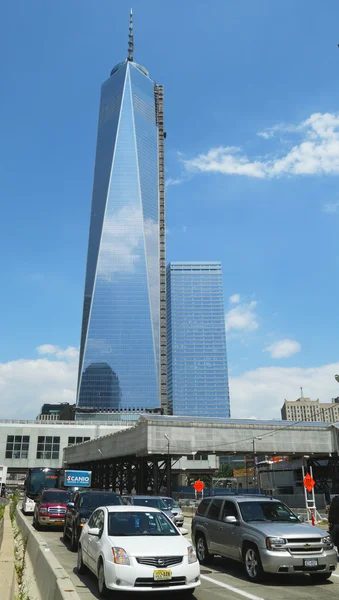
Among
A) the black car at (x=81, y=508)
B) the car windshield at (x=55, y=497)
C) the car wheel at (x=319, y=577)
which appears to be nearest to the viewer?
the car wheel at (x=319, y=577)

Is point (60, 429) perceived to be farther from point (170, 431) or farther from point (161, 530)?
point (161, 530)

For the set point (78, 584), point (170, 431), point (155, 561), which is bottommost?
point (78, 584)

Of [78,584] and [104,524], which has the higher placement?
[104,524]

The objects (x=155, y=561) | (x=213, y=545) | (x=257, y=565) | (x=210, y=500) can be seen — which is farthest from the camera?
(x=210, y=500)

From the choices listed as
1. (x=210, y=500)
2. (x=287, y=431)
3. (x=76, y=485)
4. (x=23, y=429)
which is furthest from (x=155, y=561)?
(x=23, y=429)

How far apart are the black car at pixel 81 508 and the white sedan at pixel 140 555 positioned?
6.15 m

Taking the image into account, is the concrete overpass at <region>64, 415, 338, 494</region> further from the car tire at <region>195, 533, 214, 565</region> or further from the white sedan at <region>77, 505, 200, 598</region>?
the white sedan at <region>77, 505, 200, 598</region>

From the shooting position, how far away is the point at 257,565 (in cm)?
1111

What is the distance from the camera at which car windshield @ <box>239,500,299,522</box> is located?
12451mm

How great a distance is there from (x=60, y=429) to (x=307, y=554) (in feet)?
339

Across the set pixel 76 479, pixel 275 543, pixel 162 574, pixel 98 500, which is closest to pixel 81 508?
pixel 98 500

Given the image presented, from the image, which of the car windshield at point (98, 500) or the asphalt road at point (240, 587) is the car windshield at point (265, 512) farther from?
the car windshield at point (98, 500)

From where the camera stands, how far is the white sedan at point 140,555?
860 centimetres

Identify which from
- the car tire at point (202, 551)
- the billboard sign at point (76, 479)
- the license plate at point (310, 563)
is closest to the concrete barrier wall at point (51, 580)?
the car tire at point (202, 551)
